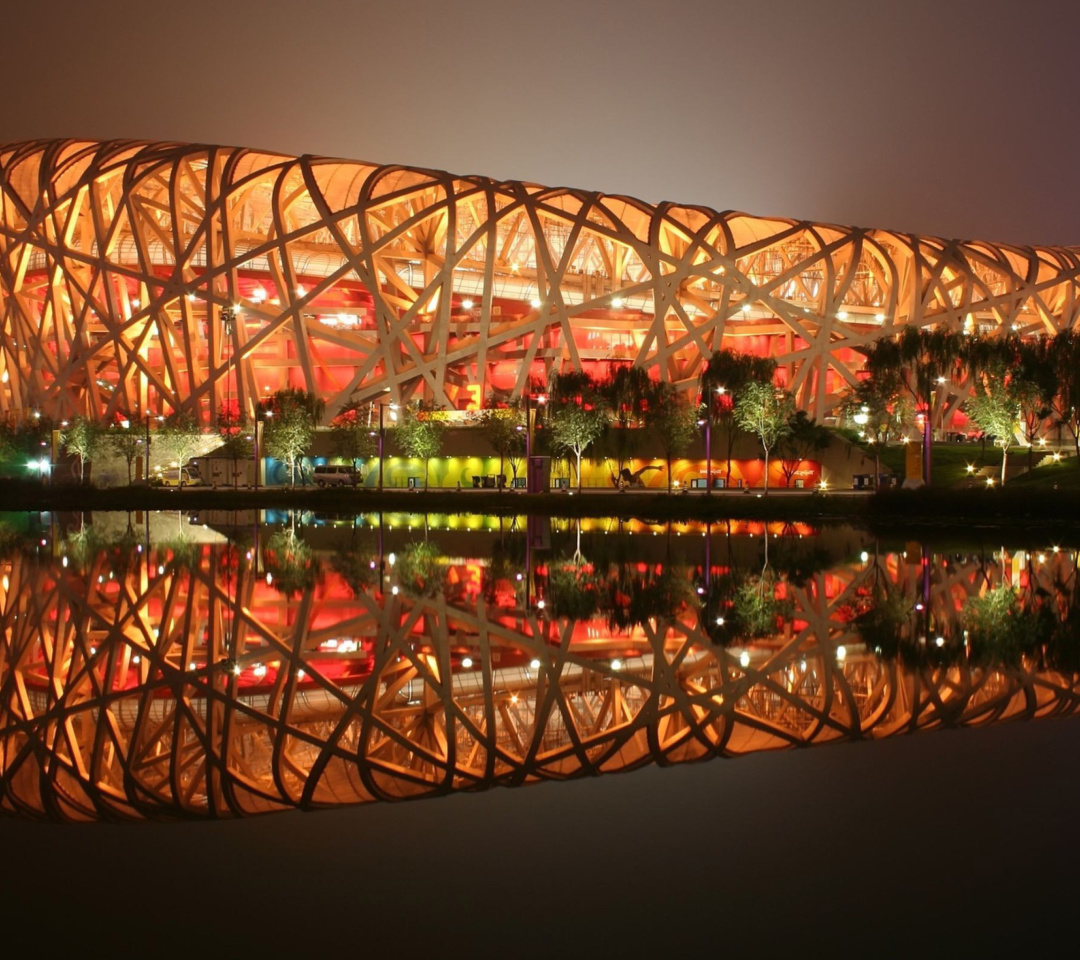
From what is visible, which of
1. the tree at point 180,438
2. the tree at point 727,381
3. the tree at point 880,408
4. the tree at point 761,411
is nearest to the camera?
the tree at point 880,408

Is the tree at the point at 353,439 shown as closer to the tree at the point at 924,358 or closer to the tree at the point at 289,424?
the tree at the point at 289,424

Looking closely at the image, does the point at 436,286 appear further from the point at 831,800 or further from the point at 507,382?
the point at 831,800

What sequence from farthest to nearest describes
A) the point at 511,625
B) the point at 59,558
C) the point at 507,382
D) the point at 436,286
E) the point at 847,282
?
the point at 507,382 < the point at 847,282 < the point at 436,286 < the point at 59,558 < the point at 511,625

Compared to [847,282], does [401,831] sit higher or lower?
lower

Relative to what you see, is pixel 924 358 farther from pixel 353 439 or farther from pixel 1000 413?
pixel 353 439

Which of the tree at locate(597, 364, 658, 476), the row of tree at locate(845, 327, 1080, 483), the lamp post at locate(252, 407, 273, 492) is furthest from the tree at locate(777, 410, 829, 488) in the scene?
the lamp post at locate(252, 407, 273, 492)

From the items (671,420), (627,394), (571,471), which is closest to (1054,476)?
(671,420)

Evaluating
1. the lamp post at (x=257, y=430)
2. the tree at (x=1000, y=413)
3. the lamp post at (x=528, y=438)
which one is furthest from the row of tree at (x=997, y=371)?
the lamp post at (x=257, y=430)

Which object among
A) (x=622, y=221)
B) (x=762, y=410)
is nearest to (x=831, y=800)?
(x=762, y=410)
